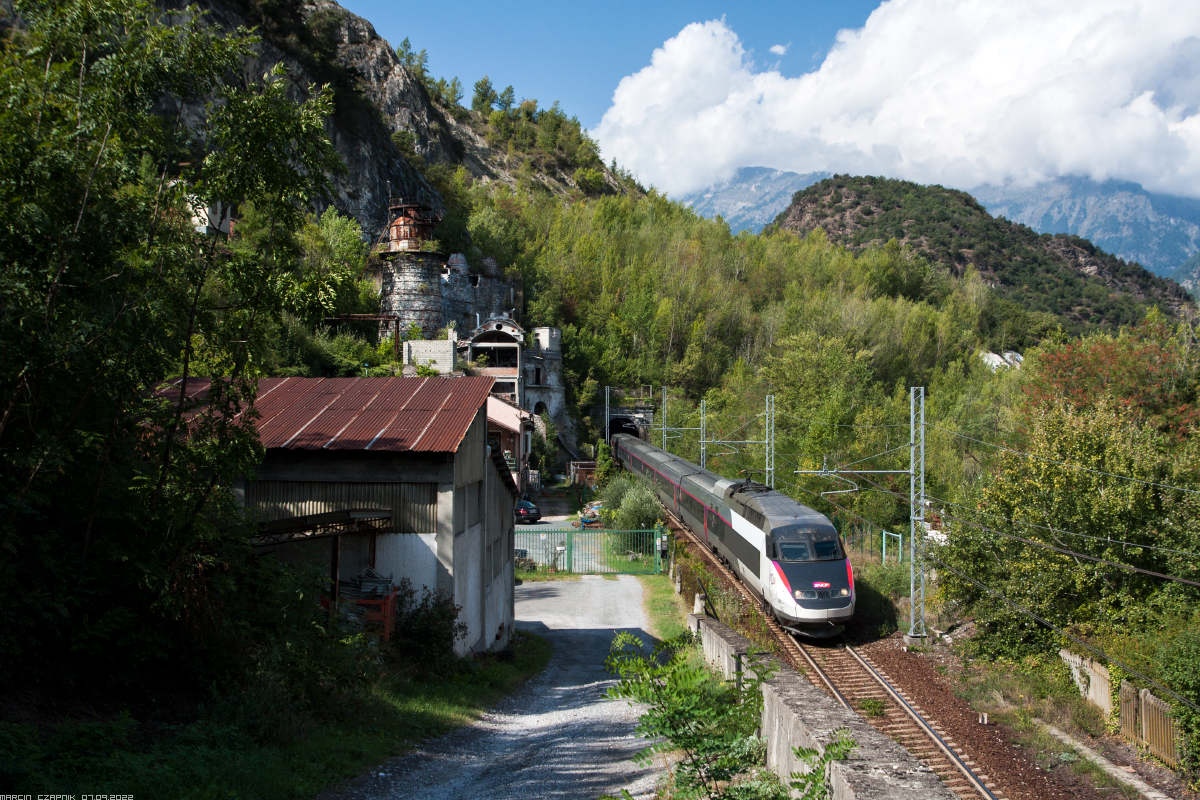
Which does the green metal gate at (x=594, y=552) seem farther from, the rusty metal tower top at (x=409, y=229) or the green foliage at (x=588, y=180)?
the green foliage at (x=588, y=180)

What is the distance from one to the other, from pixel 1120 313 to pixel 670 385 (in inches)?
4046

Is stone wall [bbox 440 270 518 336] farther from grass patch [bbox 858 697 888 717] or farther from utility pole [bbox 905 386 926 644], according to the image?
grass patch [bbox 858 697 888 717]

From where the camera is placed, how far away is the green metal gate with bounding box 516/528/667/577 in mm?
27719

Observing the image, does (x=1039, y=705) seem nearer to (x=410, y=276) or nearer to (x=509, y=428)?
(x=509, y=428)

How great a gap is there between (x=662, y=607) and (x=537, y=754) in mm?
13768

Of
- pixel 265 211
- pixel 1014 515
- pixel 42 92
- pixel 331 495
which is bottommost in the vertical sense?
pixel 1014 515

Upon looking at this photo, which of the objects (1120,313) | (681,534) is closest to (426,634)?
(681,534)

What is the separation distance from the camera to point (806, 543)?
1648 centimetres

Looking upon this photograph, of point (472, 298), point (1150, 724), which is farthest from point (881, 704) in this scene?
point (472, 298)

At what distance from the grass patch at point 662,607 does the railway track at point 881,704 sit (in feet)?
7.09

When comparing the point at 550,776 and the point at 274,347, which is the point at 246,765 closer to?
the point at 550,776

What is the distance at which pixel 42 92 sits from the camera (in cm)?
662

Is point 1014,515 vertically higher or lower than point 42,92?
lower

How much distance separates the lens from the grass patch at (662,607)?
18.3m
